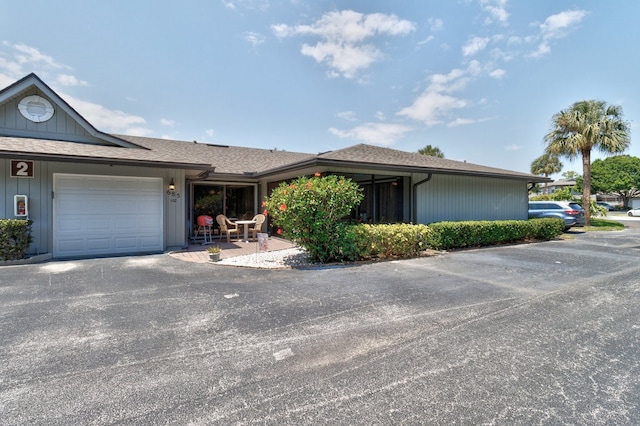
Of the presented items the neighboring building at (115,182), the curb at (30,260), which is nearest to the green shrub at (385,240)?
the neighboring building at (115,182)

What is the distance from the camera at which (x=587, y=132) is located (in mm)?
17250

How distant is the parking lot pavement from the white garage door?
92.0 inches

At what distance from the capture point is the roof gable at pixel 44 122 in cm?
859

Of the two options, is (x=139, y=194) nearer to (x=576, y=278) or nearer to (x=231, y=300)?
(x=231, y=300)

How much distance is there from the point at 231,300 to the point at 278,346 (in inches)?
69.4

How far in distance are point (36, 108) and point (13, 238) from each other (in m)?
4.40

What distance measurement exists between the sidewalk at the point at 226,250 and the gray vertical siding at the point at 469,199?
17.3ft

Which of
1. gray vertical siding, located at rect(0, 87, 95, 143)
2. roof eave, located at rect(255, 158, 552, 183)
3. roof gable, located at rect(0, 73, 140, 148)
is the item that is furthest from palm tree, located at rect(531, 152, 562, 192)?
gray vertical siding, located at rect(0, 87, 95, 143)

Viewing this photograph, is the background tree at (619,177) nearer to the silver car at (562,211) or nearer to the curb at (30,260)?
the silver car at (562,211)

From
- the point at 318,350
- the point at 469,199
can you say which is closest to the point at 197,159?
the point at 318,350

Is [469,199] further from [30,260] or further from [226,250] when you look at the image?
[30,260]

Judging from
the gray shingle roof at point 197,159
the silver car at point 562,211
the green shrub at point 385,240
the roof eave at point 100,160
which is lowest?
the green shrub at point 385,240

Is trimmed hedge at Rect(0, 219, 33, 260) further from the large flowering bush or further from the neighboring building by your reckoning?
the large flowering bush

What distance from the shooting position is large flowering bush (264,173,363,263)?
7207mm
